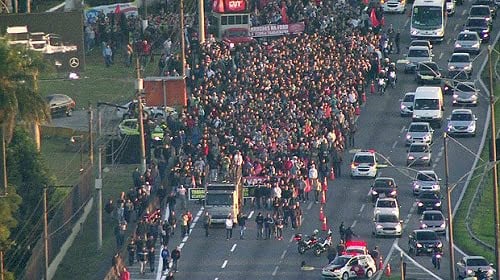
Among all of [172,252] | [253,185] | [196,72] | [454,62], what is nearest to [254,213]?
[253,185]

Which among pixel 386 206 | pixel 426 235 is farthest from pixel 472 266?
pixel 386 206

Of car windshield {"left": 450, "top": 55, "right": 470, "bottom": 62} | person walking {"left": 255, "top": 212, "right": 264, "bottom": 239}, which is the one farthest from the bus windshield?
person walking {"left": 255, "top": 212, "right": 264, "bottom": 239}

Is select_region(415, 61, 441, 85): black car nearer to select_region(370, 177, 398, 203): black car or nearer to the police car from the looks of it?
the police car

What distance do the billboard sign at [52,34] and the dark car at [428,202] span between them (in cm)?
1813

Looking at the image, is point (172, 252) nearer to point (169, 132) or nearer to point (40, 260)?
point (40, 260)

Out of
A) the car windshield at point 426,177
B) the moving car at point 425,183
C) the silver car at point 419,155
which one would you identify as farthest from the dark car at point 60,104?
the car windshield at point 426,177

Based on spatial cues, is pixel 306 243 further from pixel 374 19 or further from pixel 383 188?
pixel 374 19

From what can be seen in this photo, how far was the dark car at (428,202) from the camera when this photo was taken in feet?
416

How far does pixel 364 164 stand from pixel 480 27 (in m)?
30.3

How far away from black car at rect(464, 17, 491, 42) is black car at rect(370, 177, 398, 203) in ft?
106

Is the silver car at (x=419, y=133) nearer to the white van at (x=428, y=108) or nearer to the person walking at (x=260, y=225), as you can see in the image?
the white van at (x=428, y=108)

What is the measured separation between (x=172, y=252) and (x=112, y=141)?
61.8ft

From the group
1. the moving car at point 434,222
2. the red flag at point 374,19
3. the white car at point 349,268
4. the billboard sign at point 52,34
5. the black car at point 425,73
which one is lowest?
the white car at point 349,268

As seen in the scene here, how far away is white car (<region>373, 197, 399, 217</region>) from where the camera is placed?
407 feet
